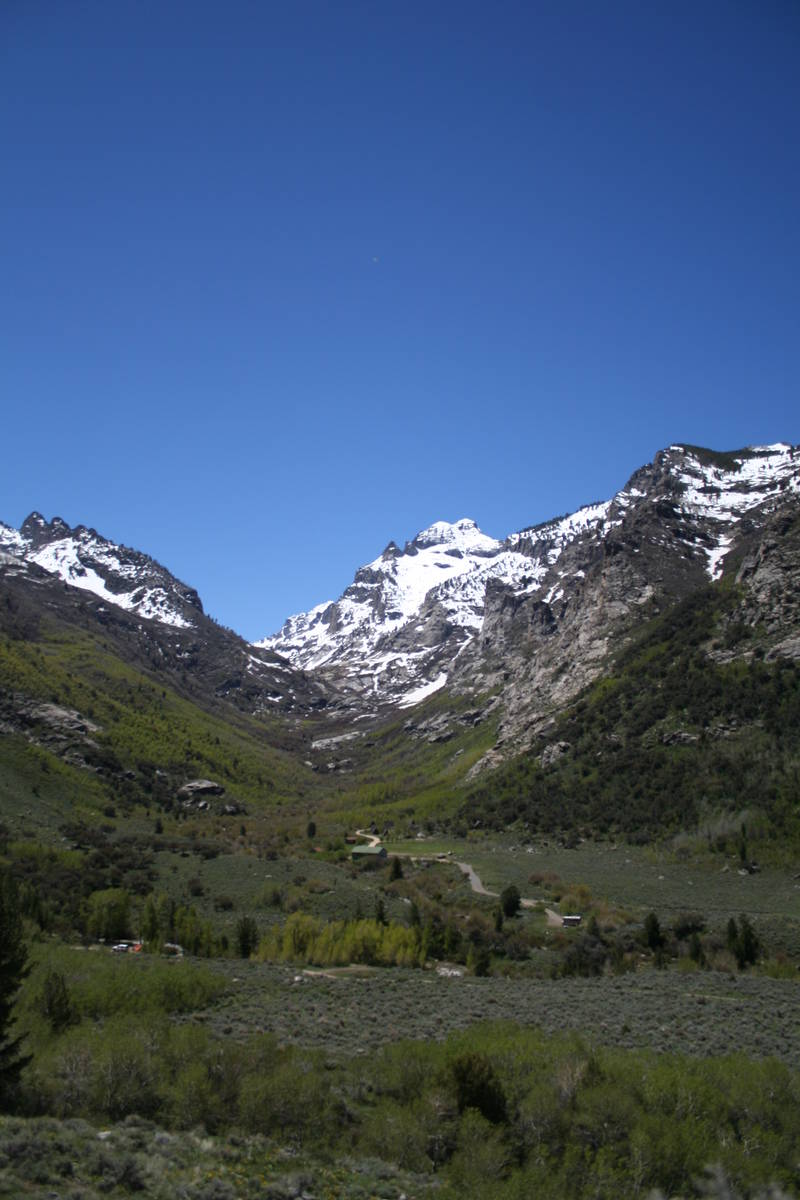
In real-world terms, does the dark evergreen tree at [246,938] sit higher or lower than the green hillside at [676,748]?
lower

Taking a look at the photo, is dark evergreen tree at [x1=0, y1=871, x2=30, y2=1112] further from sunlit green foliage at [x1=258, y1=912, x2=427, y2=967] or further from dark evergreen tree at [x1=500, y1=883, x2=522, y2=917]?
dark evergreen tree at [x1=500, y1=883, x2=522, y2=917]

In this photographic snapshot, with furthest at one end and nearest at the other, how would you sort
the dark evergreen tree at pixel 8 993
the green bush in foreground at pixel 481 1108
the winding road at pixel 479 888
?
the winding road at pixel 479 888 → the dark evergreen tree at pixel 8 993 → the green bush in foreground at pixel 481 1108

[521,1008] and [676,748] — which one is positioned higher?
[676,748]

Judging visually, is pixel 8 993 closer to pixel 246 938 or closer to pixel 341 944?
pixel 246 938

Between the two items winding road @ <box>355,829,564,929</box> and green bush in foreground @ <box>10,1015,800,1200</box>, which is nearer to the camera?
green bush in foreground @ <box>10,1015,800,1200</box>

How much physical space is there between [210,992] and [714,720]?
7429 centimetres

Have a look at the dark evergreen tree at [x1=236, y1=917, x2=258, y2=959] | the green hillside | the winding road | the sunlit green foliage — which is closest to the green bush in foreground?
the dark evergreen tree at [x1=236, y1=917, x2=258, y2=959]

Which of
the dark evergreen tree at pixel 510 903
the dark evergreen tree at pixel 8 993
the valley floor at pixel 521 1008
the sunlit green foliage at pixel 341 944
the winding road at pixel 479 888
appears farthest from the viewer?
the dark evergreen tree at pixel 510 903

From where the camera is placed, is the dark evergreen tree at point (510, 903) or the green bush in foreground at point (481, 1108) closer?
the green bush in foreground at point (481, 1108)

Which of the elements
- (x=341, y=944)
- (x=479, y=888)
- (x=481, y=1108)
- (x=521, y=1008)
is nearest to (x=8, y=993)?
(x=481, y=1108)

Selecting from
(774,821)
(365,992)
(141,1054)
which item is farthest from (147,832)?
(141,1054)

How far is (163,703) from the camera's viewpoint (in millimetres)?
172500

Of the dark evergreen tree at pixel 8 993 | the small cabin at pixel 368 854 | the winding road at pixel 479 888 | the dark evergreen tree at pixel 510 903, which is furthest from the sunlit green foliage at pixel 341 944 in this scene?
the small cabin at pixel 368 854

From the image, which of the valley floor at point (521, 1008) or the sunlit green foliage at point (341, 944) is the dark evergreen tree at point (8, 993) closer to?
the valley floor at point (521, 1008)
